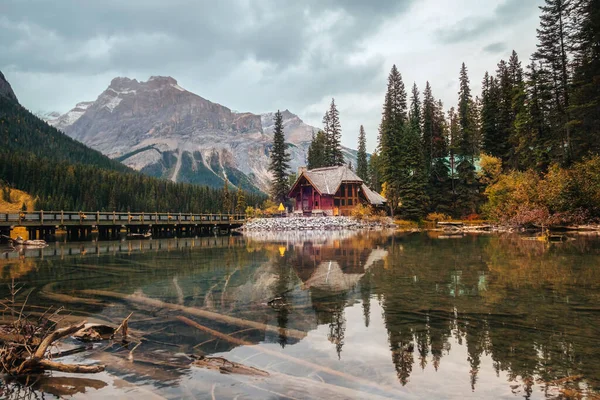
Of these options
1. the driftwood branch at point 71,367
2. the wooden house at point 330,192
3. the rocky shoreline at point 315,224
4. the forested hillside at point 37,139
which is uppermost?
the forested hillside at point 37,139

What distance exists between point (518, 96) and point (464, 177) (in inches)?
491

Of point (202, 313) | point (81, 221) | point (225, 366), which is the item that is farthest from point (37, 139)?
point (225, 366)

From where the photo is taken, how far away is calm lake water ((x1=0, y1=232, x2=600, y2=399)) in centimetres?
534

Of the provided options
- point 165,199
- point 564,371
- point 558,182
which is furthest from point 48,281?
point 165,199

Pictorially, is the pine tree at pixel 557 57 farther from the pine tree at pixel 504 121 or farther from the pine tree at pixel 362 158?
the pine tree at pixel 362 158

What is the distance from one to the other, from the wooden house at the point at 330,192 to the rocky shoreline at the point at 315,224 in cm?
453

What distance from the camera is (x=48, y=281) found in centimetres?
1449

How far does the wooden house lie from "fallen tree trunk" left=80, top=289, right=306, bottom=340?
153ft

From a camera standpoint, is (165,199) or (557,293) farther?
(165,199)

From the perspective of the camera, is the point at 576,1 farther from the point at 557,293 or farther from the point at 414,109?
the point at 557,293

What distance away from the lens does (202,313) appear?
370 inches

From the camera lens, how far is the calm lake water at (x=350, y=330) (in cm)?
534

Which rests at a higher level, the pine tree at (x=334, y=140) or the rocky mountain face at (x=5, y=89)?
the rocky mountain face at (x=5, y=89)

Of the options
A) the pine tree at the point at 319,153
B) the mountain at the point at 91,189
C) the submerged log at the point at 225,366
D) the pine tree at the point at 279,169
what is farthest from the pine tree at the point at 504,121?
the submerged log at the point at 225,366
